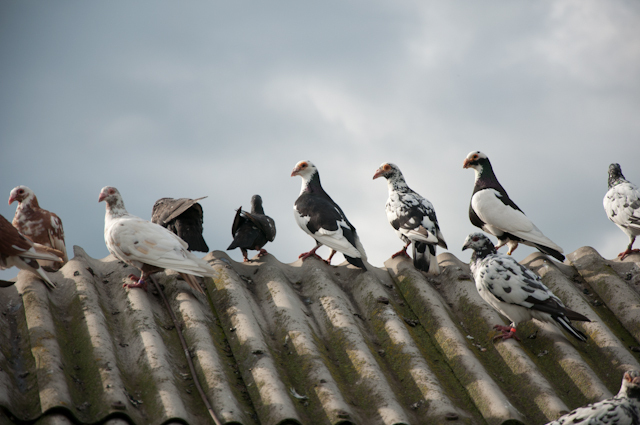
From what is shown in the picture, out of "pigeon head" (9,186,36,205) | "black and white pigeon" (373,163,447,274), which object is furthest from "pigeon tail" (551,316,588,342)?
"pigeon head" (9,186,36,205)

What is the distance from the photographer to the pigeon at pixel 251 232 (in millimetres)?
4758

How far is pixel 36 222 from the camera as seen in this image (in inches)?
183

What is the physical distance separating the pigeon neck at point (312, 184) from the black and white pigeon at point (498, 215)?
1.75 metres

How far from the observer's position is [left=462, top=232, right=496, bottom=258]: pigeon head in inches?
161

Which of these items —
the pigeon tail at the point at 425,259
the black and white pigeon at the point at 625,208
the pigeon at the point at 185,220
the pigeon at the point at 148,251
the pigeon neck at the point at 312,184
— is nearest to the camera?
the pigeon at the point at 148,251

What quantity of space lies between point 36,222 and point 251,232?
189 cm

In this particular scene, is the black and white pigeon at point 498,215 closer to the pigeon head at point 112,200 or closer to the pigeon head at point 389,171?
the pigeon head at point 389,171

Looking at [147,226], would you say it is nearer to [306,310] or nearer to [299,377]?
[306,310]

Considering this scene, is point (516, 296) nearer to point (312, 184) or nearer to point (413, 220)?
point (413, 220)

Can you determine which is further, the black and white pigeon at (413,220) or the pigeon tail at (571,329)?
the black and white pigeon at (413,220)

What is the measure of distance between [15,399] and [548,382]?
9.42ft

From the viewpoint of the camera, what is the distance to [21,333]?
3.13 meters

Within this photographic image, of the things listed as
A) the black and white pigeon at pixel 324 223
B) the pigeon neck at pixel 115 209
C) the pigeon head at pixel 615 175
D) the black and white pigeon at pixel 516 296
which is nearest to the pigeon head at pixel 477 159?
the pigeon head at pixel 615 175

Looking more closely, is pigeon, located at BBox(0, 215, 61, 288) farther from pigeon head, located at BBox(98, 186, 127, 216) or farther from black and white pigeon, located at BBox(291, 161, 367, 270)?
black and white pigeon, located at BBox(291, 161, 367, 270)
